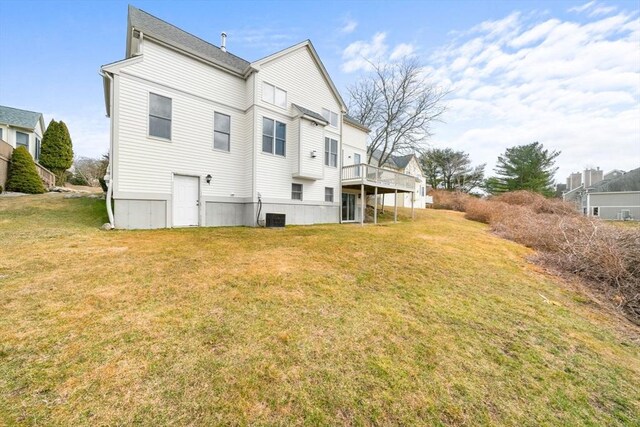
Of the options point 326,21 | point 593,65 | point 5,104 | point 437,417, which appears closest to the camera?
point 437,417

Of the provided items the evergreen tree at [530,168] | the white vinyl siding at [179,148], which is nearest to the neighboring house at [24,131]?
the white vinyl siding at [179,148]

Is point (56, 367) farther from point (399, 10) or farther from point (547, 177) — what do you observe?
point (547, 177)

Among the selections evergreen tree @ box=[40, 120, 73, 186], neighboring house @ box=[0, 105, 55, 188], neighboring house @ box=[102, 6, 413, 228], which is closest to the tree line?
neighboring house @ box=[102, 6, 413, 228]

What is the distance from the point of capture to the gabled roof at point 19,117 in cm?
1733

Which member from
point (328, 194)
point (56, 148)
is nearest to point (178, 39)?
point (328, 194)

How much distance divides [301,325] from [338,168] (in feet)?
41.1

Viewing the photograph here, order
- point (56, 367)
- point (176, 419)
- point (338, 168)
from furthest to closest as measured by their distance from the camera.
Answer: point (338, 168), point (56, 367), point (176, 419)

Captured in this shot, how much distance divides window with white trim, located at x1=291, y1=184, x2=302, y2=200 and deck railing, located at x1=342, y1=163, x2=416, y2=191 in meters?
3.28

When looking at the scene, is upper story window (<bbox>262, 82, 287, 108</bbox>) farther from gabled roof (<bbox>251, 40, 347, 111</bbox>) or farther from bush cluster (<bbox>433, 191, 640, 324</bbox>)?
bush cluster (<bbox>433, 191, 640, 324</bbox>)

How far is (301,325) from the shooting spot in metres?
3.12

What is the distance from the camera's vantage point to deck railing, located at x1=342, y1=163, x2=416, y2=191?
1431 cm

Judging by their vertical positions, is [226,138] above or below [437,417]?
above

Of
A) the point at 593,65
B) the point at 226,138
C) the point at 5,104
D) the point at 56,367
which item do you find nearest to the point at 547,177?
the point at 593,65

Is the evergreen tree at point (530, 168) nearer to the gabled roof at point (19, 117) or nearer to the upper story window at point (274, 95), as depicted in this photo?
the upper story window at point (274, 95)
